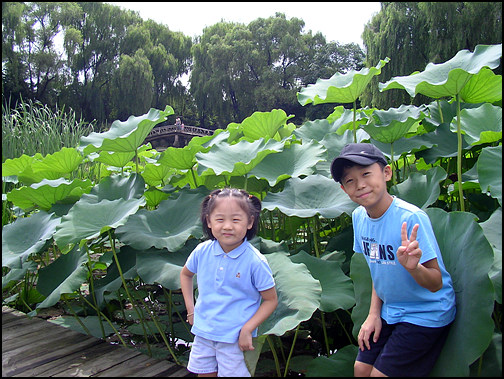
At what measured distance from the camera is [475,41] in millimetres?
8695

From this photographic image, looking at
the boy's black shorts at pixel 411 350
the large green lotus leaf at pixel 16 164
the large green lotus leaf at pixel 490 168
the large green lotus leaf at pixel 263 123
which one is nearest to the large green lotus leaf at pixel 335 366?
the boy's black shorts at pixel 411 350

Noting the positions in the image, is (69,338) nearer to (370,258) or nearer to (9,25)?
(370,258)

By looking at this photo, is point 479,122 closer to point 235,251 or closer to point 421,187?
point 421,187

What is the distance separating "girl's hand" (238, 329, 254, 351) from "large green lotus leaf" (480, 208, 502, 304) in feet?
1.75

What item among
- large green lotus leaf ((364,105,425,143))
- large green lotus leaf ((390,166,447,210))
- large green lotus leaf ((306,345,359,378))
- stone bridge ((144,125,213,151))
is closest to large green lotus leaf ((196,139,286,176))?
large green lotus leaf ((364,105,425,143))

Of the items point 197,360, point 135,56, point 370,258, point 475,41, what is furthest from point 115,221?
point 135,56

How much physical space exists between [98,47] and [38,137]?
53.8 ft

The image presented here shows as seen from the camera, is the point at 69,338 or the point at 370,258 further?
the point at 69,338

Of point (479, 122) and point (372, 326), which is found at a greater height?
point (479, 122)

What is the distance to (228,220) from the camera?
100cm

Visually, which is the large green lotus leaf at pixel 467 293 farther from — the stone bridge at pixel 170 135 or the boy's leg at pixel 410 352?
the stone bridge at pixel 170 135

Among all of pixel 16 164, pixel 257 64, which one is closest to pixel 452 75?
pixel 16 164

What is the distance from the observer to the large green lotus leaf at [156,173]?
6.79 feet

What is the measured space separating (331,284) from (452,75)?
2.44 ft
